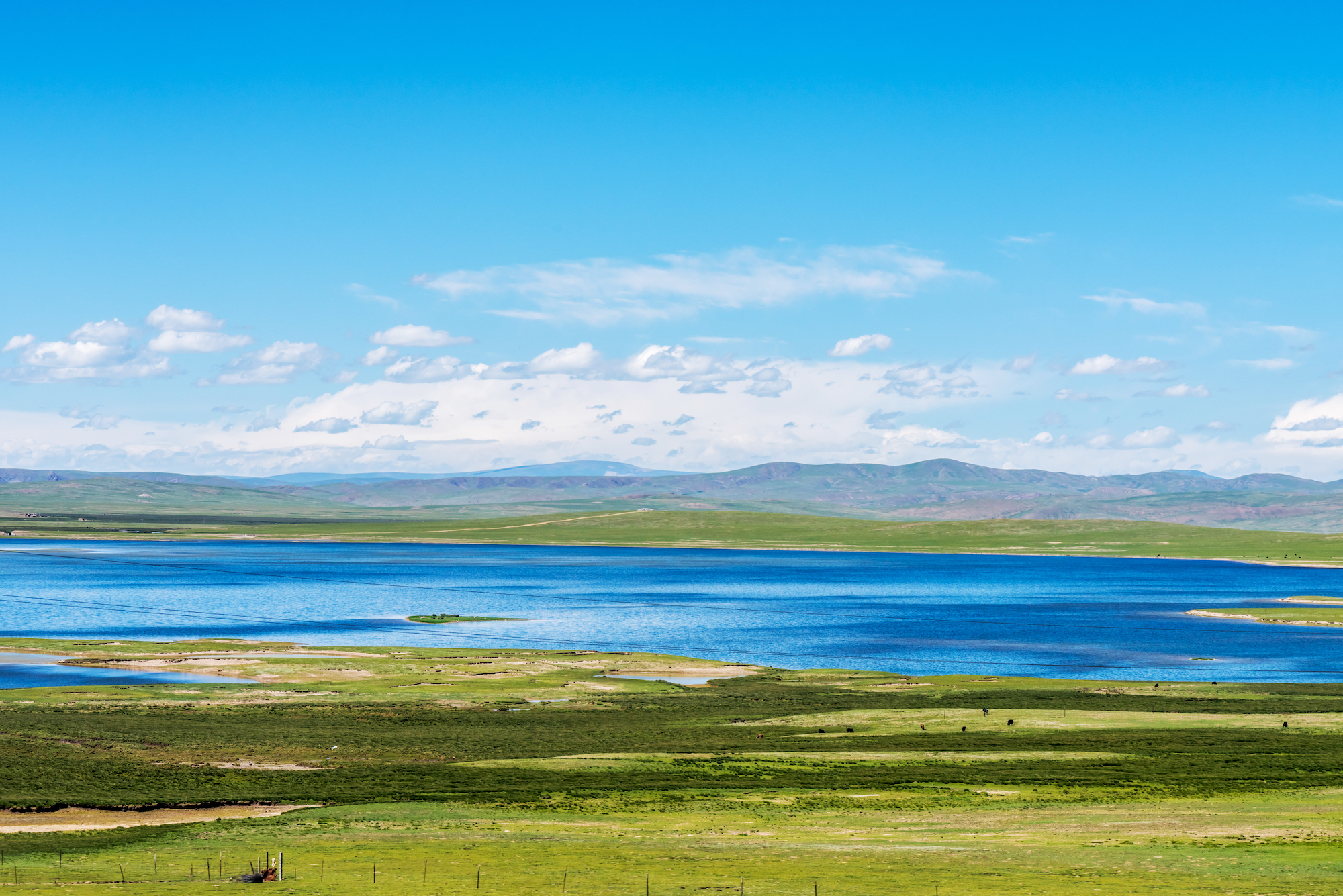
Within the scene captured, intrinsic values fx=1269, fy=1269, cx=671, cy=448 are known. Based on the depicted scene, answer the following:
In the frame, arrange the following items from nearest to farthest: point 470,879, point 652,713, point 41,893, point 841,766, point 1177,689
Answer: point 41,893, point 470,879, point 841,766, point 652,713, point 1177,689

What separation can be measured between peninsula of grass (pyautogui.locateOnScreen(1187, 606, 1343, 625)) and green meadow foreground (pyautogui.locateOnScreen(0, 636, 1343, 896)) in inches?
2577

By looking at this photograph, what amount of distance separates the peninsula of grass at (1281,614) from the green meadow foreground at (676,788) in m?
65.5

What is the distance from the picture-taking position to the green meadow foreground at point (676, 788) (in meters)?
37.3

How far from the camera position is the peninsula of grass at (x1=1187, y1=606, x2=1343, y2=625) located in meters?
148

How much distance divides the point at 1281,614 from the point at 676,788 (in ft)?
415

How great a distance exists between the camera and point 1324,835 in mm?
41250

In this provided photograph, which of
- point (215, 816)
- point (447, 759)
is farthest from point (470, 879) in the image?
point (447, 759)

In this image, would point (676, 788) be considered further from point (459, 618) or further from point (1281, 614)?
point (1281, 614)

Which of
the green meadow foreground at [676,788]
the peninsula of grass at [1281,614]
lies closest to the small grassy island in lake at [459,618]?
the green meadow foreground at [676,788]

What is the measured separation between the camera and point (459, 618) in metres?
145

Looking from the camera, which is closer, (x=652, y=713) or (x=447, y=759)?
(x=447, y=759)

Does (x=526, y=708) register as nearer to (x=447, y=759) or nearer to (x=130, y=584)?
(x=447, y=759)

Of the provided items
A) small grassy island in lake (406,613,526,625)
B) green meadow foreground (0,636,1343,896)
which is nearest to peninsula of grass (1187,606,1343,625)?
green meadow foreground (0,636,1343,896)

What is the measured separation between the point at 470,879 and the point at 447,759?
23358mm
